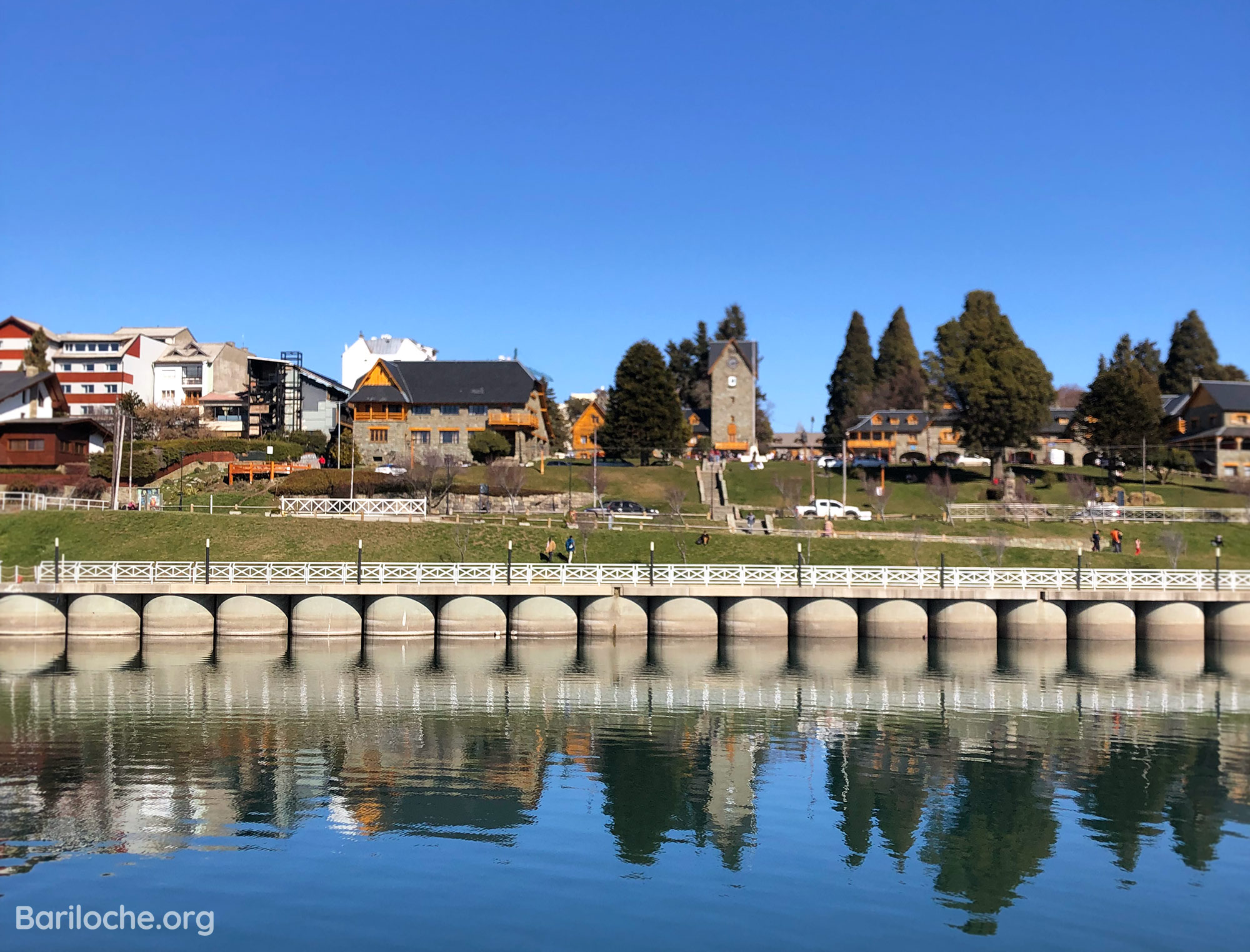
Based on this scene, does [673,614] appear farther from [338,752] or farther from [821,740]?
[338,752]

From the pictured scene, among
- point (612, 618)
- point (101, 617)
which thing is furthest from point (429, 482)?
point (101, 617)

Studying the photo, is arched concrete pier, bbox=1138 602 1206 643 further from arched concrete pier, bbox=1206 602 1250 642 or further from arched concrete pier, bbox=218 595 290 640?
arched concrete pier, bbox=218 595 290 640

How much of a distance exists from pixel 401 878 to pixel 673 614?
30038mm

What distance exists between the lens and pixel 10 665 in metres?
42.2

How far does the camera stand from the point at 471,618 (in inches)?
1901

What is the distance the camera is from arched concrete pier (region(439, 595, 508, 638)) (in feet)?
158

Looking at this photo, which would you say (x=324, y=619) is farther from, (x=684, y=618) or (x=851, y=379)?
(x=851, y=379)

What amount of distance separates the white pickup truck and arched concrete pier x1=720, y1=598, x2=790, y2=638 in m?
21.7

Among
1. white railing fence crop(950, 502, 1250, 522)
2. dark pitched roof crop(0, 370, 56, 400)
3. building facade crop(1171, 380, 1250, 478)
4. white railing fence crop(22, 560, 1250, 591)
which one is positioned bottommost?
white railing fence crop(22, 560, 1250, 591)

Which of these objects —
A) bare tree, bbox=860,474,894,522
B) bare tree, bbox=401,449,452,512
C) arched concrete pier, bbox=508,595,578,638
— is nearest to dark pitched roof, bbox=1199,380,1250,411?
bare tree, bbox=860,474,894,522

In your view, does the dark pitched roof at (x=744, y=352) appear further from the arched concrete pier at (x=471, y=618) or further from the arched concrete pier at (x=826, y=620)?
the arched concrete pier at (x=471, y=618)

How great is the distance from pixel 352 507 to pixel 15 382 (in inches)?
1689

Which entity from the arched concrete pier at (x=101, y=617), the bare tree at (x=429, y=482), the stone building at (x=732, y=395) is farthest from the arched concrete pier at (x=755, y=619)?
the stone building at (x=732, y=395)

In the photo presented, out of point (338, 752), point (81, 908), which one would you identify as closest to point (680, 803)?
point (338, 752)
